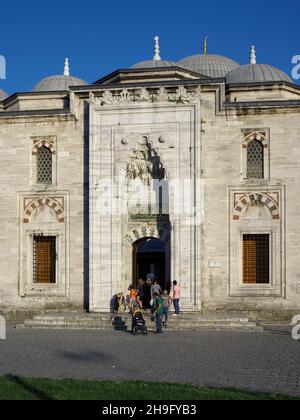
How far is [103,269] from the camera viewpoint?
22.3 m

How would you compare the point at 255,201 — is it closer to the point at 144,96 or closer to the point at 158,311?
the point at 144,96

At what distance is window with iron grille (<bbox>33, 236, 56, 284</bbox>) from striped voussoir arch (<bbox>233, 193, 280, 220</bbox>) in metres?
5.95

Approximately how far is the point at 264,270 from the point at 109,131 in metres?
6.46

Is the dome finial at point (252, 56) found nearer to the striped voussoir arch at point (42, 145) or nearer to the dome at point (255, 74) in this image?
the dome at point (255, 74)

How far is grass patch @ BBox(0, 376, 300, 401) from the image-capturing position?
32.9ft

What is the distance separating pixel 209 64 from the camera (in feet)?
99.6

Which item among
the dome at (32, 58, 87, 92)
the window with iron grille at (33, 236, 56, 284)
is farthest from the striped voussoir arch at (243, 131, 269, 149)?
the dome at (32, 58, 87, 92)

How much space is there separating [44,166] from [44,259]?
9.93 feet

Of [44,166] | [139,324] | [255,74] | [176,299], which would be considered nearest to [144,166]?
[44,166]

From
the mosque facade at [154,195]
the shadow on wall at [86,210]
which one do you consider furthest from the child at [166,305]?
the shadow on wall at [86,210]

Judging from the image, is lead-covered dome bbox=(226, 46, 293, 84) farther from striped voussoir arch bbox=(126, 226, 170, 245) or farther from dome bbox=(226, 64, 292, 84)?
striped voussoir arch bbox=(126, 226, 170, 245)

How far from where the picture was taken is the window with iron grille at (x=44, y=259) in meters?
23.2
